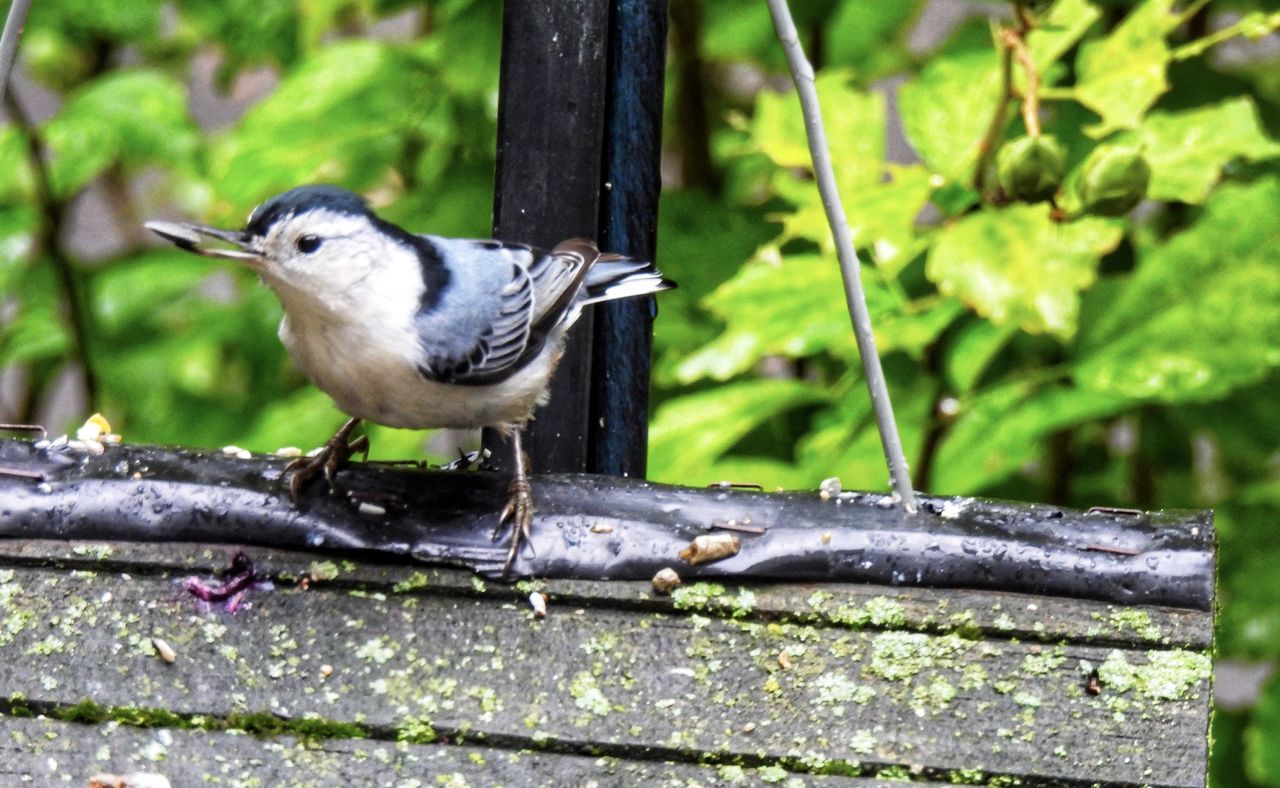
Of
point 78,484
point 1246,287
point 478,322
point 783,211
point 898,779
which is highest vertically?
point 783,211

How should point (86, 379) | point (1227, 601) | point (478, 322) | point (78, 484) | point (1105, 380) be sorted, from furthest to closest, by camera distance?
point (86, 379), point (1227, 601), point (1105, 380), point (478, 322), point (78, 484)

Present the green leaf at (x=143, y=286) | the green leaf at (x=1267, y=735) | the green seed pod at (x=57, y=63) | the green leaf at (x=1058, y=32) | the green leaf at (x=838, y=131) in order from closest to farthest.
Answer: the green leaf at (x=1058, y=32), the green leaf at (x=838, y=131), the green leaf at (x=1267, y=735), the green leaf at (x=143, y=286), the green seed pod at (x=57, y=63)

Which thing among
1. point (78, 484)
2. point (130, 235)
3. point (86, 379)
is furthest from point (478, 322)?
point (130, 235)

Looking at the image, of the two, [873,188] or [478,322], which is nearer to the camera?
[478,322]

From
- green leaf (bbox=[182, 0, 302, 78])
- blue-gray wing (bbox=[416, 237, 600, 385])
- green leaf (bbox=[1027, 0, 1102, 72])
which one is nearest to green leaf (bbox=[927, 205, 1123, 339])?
green leaf (bbox=[1027, 0, 1102, 72])

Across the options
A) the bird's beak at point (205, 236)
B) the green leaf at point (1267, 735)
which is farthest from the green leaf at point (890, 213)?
the green leaf at point (1267, 735)

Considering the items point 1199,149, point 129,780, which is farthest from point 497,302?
point 1199,149

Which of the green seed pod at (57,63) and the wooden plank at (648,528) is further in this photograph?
the green seed pod at (57,63)

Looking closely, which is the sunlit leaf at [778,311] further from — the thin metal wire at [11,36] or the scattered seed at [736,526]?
the thin metal wire at [11,36]

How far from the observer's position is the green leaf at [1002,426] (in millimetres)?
1997

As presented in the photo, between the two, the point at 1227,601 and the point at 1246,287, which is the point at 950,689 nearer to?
the point at 1246,287

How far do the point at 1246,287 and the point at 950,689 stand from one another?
907mm

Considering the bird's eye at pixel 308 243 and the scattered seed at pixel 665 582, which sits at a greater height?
the bird's eye at pixel 308 243

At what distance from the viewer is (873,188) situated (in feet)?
6.40
